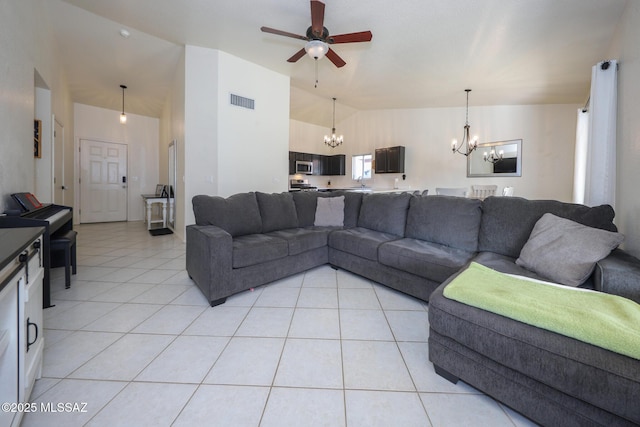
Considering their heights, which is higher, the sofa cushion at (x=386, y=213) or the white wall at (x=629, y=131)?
the white wall at (x=629, y=131)

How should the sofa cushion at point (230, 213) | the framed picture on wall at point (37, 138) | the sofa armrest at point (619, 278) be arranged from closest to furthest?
the sofa armrest at point (619, 278) → the sofa cushion at point (230, 213) → the framed picture on wall at point (37, 138)

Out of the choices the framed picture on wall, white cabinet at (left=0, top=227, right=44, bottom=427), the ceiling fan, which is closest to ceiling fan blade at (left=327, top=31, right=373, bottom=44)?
the ceiling fan

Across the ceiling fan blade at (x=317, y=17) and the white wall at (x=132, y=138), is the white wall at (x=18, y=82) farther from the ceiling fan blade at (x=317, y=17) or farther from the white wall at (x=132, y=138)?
the white wall at (x=132, y=138)

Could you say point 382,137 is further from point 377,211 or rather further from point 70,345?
point 70,345

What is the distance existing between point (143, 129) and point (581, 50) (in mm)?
8924

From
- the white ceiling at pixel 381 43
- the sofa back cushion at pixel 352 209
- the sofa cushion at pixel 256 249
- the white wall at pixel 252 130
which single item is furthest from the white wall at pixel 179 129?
the sofa back cushion at pixel 352 209

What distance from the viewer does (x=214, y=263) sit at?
7.04ft

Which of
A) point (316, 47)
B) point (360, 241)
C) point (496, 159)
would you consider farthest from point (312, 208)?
point (496, 159)

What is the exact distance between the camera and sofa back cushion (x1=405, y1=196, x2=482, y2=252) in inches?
94.7

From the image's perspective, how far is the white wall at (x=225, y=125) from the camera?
13.2 ft

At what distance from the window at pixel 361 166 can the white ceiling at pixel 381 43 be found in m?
2.23

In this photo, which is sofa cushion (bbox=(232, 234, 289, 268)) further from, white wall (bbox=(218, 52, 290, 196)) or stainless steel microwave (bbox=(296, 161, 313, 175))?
stainless steel microwave (bbox=(296, 161, 313, 175))

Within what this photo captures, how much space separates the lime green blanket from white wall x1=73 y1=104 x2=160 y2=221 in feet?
26.1

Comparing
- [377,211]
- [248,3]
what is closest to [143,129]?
[248,3]
